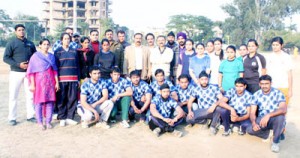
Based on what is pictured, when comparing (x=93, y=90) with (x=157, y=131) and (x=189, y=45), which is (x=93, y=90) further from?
(x=189, y=45)

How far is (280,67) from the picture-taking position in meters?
5.27

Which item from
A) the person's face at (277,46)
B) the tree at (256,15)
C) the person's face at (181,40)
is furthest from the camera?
the tree at (256,15)

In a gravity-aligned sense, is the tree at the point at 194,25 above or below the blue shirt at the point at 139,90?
above

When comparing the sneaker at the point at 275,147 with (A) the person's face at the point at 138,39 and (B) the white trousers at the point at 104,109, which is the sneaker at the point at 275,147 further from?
(A) the person's face at the point at 138,39

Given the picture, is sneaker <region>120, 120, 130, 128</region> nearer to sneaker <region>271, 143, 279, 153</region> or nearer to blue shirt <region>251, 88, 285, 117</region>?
blue shirt <region>251, 88, 285, 117</region>

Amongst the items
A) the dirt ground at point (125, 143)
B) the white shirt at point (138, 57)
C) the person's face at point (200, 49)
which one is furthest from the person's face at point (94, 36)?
the person's face at point (200, 49)

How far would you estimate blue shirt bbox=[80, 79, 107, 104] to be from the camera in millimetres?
5659

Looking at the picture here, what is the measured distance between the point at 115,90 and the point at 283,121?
311 cm

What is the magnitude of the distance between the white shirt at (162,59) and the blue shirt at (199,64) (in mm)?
523

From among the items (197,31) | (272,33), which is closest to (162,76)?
(272,33)

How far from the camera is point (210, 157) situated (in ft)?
14.4

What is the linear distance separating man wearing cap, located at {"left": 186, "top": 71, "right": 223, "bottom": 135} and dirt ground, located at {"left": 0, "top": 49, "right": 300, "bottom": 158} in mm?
263

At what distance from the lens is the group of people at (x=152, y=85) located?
17.4 ft

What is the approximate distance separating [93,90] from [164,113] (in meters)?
1.43
